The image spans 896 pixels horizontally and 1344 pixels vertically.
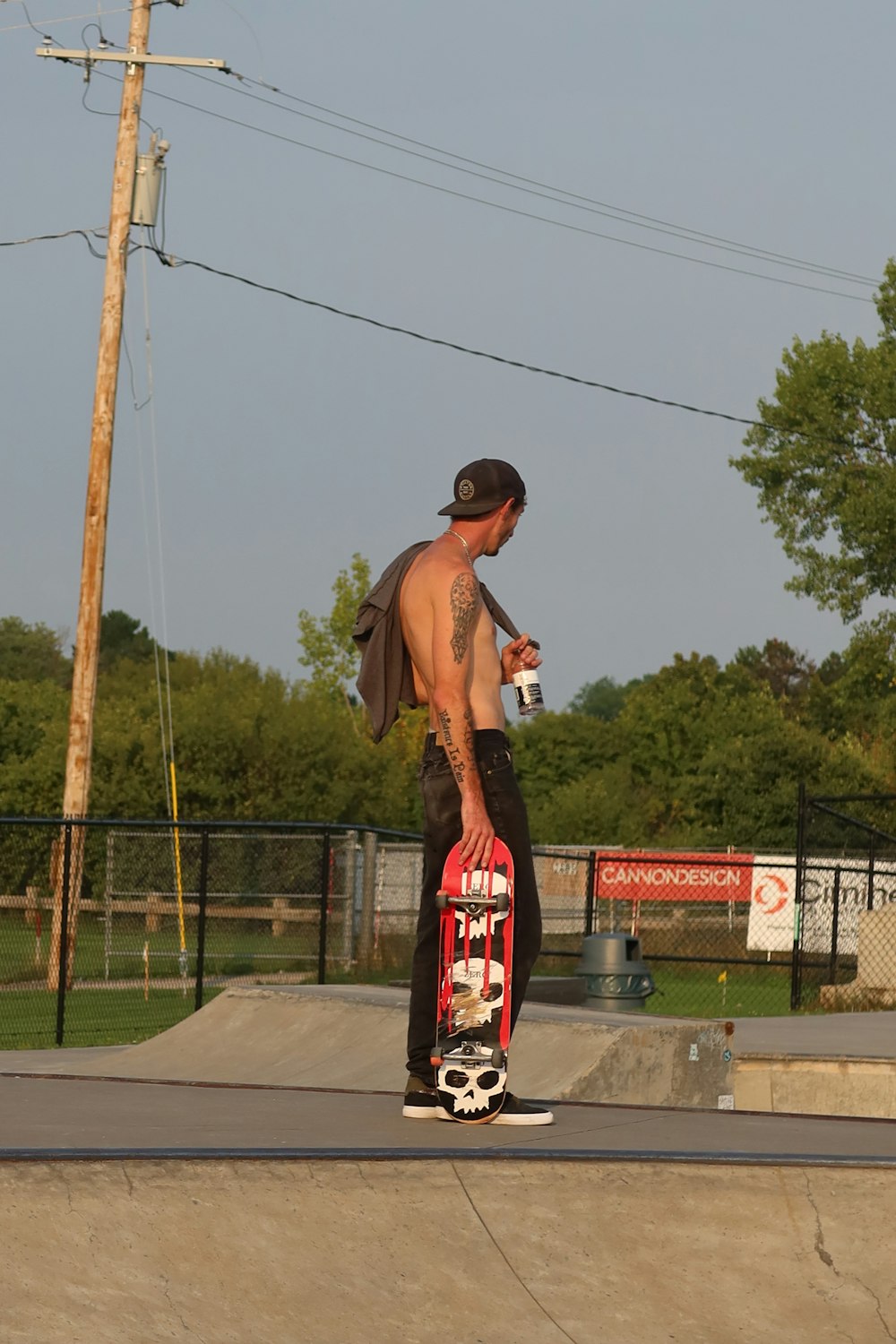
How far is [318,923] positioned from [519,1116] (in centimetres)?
1451

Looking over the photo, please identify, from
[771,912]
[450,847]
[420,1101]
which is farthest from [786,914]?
[450,847]

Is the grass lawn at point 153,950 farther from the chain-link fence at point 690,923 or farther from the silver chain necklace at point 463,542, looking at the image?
the silver chain necklace at point 463,542

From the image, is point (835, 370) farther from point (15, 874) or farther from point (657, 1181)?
point (657, 1181)

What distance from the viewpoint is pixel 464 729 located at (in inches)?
195

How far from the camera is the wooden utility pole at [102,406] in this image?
19844 mm

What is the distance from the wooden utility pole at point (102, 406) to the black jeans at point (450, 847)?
1455cm

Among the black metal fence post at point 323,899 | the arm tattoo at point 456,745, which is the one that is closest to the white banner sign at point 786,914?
the black metal fence post at point 323,899

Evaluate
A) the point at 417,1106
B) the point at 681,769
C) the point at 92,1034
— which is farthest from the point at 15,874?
the point at 681,769

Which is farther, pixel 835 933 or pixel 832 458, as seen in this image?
pixel 832 458

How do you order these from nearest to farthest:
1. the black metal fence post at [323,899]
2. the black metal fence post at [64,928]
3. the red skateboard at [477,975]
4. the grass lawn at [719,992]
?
1. the red skateboard at [477,975]
2. the black metal fence post at [64,928]
3. the black metal fence post at [323,899]
4. the grass lawn at [719,992]

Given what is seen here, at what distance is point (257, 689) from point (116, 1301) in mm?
32760

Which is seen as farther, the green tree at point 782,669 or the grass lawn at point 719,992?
the green tree at point 782,669

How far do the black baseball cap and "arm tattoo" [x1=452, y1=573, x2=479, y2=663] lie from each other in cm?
27

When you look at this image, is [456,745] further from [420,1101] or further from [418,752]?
[418,752]
